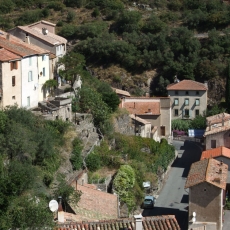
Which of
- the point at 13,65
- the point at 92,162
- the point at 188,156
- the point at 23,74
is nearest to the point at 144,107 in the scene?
the point at 188,156

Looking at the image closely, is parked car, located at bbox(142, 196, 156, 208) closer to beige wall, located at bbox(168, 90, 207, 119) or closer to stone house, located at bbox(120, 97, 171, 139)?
stone house, located at bbox(120, 97, 171, 139)

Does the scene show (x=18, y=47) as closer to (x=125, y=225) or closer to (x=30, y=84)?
(x=30, y=84)

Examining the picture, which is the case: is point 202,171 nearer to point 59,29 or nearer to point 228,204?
point 228,204

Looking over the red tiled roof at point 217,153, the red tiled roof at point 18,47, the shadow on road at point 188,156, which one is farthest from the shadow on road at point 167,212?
the red tiled roof at point 18,47

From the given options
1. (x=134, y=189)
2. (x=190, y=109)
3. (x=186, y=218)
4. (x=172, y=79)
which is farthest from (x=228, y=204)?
(x=172, y=79)

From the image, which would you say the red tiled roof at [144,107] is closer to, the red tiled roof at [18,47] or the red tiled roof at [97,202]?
the red tiled roof at [18,47]
